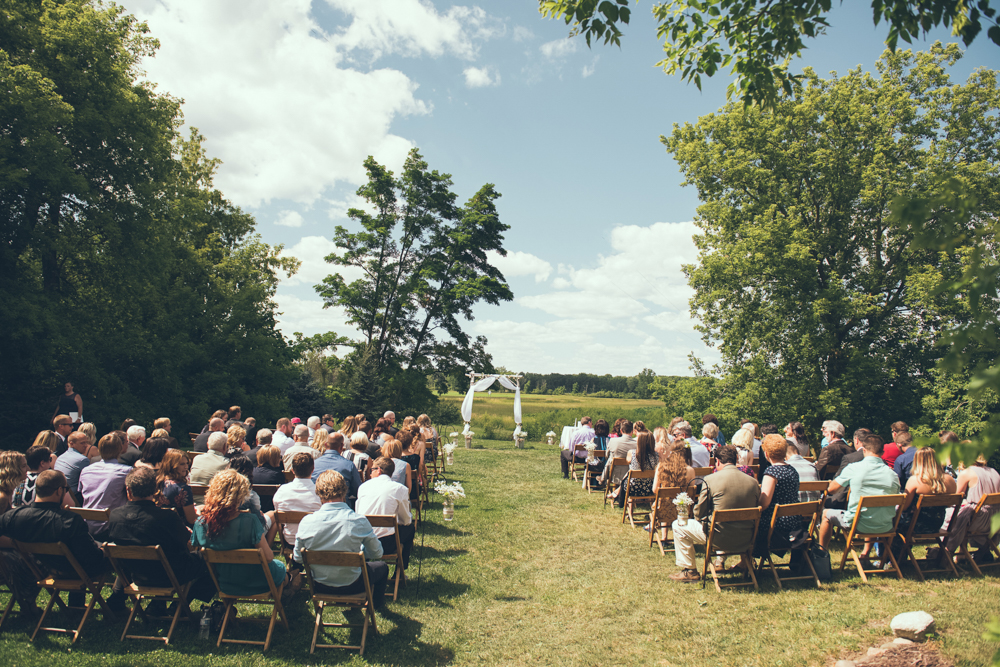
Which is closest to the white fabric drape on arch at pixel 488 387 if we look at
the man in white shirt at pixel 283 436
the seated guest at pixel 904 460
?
the man in white shirt at pixel 283 436

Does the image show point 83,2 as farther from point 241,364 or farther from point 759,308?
point 759,308

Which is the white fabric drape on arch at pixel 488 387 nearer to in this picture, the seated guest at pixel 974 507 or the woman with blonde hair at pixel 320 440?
→ the woman with blonde hair at pixel 320 440

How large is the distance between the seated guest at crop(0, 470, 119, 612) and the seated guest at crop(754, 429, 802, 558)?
6814 mm

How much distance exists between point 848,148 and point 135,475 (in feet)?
68.7

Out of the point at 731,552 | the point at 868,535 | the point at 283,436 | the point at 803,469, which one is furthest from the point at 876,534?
the point at 283,436

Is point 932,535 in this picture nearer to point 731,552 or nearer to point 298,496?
point 731,552

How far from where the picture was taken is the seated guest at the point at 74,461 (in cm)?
632

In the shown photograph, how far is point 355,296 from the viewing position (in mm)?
30047

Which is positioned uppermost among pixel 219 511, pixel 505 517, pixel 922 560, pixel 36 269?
pixel 36 269

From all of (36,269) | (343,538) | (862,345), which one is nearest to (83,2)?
(36,269)

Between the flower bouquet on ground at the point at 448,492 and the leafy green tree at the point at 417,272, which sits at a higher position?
the leafy green tree at the point at 417,272

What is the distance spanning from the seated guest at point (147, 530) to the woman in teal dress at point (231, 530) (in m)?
0.18

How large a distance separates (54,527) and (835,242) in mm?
21186

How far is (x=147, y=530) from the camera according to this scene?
466 centimetres
